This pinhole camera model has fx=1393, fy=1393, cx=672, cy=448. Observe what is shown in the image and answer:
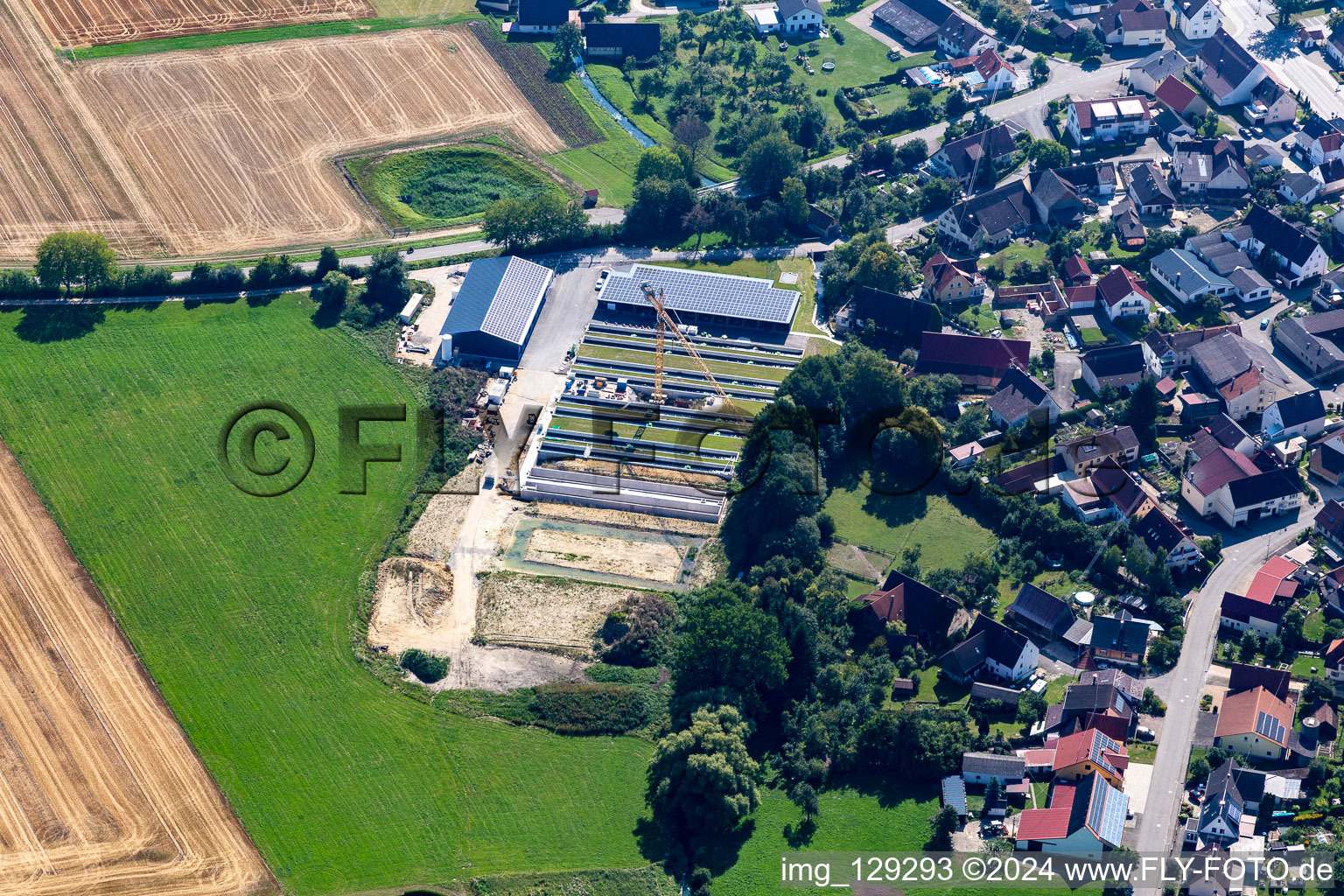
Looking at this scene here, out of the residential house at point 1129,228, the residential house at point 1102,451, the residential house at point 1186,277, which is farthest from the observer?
the residential house at point 1129,228

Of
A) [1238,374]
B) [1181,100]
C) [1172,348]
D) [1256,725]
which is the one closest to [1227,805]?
[1256,725]

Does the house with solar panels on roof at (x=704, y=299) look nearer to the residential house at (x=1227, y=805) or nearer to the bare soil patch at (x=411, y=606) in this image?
the bare soil patch at (x=411, y=606)

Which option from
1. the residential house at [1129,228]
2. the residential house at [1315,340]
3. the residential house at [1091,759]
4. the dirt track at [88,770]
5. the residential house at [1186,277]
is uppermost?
the residential house at [1129,228]

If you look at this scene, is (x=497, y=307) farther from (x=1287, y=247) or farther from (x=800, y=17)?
(x=1287, y=247)

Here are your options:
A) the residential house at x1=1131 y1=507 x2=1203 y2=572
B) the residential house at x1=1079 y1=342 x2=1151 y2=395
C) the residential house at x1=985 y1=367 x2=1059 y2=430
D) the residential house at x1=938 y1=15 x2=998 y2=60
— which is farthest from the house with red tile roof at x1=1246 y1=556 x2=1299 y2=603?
the residential house at x1=938 y1=15 x2=998 y2=60

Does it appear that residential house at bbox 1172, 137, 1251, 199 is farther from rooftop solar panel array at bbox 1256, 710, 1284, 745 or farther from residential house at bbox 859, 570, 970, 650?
rooftop solar panel array at bbox 1256, 710, 1284, 745

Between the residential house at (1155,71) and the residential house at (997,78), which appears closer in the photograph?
the residential house at (1155,71)

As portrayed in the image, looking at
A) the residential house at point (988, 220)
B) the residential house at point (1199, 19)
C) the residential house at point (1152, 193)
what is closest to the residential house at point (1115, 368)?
the residential house at point (988, 220)
